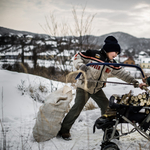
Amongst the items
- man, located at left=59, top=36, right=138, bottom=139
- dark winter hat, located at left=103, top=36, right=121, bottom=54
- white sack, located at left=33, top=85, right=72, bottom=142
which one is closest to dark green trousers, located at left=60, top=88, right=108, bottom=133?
man, located at left=59, top=36, right=138, bottom=139

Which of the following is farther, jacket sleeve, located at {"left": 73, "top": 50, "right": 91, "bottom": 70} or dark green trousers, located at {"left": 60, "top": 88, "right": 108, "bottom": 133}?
dark green trousers, located at {"left": 60, "top": 88, "right": 108, "bottom": 133}

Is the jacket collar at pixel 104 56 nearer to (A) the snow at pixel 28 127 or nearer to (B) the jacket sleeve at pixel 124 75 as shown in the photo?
(B) the jacket sleeve at pixel 124 75

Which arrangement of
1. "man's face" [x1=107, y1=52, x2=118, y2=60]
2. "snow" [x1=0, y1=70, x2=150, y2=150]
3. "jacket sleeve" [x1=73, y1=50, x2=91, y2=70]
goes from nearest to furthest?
"snow" [x1=0, y1=70, x2=150, y2=150]
"jacket sleeve" [x1=73, y1=50, x2=91, y2=70]
"man's face" [x1=107, y1=52, x2=118, y2=60]

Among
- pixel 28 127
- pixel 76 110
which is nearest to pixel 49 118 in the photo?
pixel 76 110

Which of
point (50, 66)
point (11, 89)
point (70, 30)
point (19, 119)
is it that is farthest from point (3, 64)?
point (19, 119)

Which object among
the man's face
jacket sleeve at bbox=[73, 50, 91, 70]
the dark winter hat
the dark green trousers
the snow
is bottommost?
the snow

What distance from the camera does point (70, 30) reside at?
6055mm

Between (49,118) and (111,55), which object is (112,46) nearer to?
(111,55)

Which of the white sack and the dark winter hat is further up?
the dark winter hat

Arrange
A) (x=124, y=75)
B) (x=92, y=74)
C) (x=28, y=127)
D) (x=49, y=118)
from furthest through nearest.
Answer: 1. (x=28, y=127)
2. (x=124, y=75)
3. (x=92, y=74)
4. (x=49, y=118)

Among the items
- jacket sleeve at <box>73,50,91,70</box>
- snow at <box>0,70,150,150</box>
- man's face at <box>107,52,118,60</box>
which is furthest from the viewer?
man's face at <box>107,52,118,60</box>

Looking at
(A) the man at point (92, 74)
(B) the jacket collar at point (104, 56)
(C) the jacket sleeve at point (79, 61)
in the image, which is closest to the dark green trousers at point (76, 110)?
(A) the man at point (92, 74)

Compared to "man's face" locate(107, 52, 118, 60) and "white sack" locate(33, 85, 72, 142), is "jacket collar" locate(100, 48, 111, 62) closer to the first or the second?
"man's face" locate(107, 52, 118, 60)

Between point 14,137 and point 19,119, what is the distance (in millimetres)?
702
